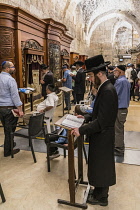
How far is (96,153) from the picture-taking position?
242cm

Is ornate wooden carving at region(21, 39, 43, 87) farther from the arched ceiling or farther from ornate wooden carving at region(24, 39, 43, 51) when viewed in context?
the arched ceiling

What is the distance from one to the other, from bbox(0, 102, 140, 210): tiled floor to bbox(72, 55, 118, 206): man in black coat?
484 millimetres

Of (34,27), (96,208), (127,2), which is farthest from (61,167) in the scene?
(127,2)

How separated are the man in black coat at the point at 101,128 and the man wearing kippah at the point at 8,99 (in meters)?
1.91

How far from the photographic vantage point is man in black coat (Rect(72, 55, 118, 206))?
2.29m

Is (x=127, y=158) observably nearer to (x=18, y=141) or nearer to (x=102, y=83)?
(x=102, y=83)

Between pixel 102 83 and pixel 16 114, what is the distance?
6.91ft

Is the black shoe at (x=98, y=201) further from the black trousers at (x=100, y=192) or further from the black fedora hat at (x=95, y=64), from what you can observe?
the black fedora hat at (x=95, y=64)

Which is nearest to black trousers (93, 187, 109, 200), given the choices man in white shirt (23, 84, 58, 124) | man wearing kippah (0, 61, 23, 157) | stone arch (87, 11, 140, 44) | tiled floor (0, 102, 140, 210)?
tiled floor (0, 102, 140, 210)

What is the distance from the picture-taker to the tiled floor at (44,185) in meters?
2.66

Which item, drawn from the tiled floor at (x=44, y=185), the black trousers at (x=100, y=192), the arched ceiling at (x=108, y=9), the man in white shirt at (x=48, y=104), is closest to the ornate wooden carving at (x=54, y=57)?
the man in white shirt at (x=48, y=104)

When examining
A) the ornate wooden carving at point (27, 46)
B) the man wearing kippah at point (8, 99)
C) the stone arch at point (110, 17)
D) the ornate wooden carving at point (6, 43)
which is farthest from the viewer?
the stone arch at point (110, 17)

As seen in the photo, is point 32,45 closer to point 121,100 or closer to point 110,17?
point 121,100

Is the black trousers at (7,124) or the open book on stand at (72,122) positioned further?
the black trousers at (7,124)
